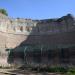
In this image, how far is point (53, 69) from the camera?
760 inches

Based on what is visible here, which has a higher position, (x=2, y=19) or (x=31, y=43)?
(x=2, y=19)

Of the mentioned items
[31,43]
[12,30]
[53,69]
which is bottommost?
[53,69]

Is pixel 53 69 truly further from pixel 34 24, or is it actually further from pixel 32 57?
pixel 34 24

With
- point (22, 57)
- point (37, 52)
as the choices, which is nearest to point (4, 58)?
point (22, 57)

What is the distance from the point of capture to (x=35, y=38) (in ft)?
118

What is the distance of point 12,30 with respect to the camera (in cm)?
3653

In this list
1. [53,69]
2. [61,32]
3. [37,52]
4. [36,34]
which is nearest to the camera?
[53,69]

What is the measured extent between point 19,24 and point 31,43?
4.36 m

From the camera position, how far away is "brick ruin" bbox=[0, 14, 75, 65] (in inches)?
1220

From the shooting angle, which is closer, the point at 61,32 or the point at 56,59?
the point at 56,59

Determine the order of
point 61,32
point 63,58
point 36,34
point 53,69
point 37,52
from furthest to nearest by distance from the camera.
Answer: point 36,34, point 61,32, point 37,52, point 63,58, point 53,69

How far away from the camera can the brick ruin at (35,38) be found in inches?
1220

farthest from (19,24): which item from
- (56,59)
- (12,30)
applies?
(56,59)

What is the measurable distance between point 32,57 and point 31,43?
462 centimetres
